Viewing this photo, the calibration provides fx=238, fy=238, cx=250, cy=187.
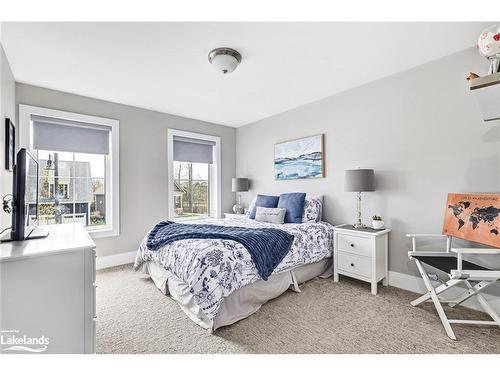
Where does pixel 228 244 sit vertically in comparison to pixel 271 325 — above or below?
above

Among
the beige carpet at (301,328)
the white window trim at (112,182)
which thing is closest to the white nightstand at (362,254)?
the beige carpet at (301,328)

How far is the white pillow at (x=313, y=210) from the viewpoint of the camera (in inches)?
132

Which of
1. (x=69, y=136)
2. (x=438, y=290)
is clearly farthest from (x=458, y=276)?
(x=69, y=136)

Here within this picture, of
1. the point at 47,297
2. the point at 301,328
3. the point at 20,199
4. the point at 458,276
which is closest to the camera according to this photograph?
the point at 47,297

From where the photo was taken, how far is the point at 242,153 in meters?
5.00

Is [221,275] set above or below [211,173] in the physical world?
below

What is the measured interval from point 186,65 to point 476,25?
260cm

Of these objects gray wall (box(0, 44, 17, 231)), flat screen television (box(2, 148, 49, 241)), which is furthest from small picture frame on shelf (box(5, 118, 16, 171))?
flat screen television (box(2, 148, 49, 241))

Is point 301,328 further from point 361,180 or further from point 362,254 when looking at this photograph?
point 361,180

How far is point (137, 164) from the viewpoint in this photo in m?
3.86

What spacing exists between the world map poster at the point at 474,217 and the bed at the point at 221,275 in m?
1.34

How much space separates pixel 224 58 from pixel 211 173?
9.40ft

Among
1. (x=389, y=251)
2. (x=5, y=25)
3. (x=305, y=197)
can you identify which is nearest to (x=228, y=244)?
(x=305, y=197)
